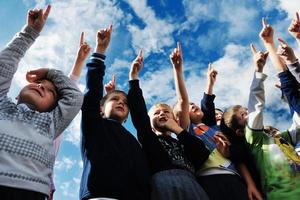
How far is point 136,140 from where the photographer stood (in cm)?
309

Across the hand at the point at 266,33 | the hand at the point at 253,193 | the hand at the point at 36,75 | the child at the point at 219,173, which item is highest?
the hand at the point at 266,33

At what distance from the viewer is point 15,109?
8.03ft

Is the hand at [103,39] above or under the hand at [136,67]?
above

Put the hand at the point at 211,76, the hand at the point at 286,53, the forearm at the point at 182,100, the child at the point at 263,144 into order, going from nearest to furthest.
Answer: the child at the point at 263,144 < the forearm at the point at 182,100 < the hand at the point at 286,53 < the hand at the point at 211,76

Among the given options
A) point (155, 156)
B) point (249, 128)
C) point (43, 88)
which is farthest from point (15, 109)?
point (249, 128)

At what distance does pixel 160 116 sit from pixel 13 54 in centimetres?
163

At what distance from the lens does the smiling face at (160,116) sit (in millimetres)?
3566

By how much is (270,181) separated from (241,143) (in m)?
0.59

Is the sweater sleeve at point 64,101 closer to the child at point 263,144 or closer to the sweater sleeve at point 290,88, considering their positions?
the child at point 263,144

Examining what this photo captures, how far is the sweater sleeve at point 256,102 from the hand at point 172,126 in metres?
0.84

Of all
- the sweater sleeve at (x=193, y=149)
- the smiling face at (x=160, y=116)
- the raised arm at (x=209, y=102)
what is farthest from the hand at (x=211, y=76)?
the sweater sleeve at (x=193, y=149)

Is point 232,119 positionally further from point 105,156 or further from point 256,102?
point 105,156

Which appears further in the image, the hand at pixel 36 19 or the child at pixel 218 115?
the child at pixel 218 115

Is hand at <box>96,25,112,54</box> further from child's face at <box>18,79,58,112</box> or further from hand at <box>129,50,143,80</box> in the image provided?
child's face at <box>18,79,58,112</box>
